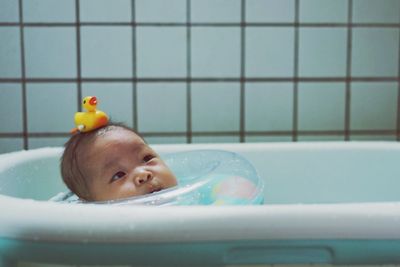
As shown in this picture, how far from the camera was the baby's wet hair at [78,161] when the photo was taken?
965 mm

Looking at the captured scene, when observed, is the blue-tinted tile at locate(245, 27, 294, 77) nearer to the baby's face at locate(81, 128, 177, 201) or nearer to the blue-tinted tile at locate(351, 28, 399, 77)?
the blue-tinted tile at locate(351, 28, 399, 77)

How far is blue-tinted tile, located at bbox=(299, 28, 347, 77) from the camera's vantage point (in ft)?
4.74

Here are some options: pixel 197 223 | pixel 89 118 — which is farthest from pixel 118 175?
pixel 197 223

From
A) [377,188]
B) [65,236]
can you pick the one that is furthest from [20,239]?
[377,188]

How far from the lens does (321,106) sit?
4.80 feet

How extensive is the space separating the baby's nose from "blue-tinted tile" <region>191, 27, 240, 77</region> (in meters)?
0.55

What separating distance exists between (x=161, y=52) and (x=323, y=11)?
17.7 inches

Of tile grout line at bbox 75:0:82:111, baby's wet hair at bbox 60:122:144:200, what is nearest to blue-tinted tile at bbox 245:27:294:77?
tile grout line at bbox 75:0:82:111

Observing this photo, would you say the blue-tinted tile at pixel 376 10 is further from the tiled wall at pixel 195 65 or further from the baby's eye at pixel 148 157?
the baby's eye at pixel 148 157

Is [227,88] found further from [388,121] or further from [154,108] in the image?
[388,121]

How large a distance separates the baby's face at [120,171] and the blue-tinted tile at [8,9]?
60 cm

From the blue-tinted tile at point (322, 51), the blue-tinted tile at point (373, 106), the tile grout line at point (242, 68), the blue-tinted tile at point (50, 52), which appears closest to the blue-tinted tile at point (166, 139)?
the tile grout line at point (242, 68)

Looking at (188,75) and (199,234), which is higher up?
(188,75)

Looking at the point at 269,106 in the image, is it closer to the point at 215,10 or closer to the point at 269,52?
the point at 269,52
